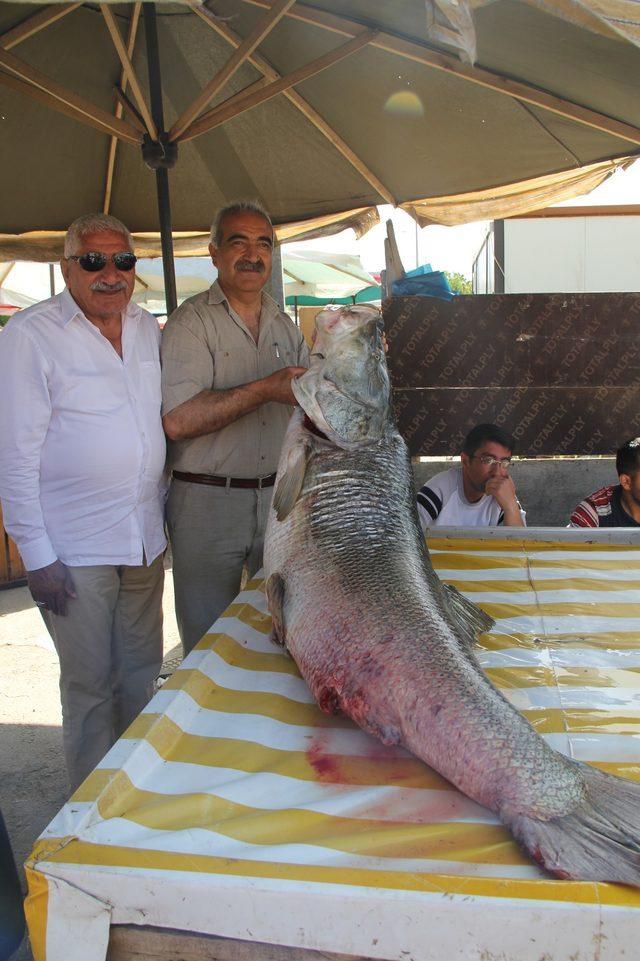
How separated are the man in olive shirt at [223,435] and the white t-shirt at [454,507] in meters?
1.27

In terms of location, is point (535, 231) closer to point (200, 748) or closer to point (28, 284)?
point (28, 284)

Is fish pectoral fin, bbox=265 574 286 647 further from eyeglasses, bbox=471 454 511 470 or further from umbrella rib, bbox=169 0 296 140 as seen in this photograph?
umbrella rib, bbox=169 0 296 140

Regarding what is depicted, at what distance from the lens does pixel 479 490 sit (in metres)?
4.16

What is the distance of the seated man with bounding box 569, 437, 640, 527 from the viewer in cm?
391

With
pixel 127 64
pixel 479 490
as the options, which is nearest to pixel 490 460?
pixel 479 490

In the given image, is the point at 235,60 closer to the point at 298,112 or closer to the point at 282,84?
the point at 282,84

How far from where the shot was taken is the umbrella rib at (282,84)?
11.9 feet

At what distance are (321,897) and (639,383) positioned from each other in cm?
519

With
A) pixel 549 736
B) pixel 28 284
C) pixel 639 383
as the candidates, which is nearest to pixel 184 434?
pixel 549 736

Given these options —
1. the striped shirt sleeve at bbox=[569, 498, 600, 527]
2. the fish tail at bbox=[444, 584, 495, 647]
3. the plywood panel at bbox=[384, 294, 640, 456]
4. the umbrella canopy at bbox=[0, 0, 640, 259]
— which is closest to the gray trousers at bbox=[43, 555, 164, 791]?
the fish tail at bbox=[444, 584, 495, 647]

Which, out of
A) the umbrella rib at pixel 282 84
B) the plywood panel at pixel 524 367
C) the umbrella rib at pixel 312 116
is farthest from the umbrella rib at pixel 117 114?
the plywood panel at pixel 524 367

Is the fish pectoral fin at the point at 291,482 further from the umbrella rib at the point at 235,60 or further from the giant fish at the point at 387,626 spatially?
the umbrella rib at the point at 235,60

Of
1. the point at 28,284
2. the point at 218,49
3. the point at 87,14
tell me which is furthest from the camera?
the point at 28,284

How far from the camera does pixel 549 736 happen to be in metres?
1.72
